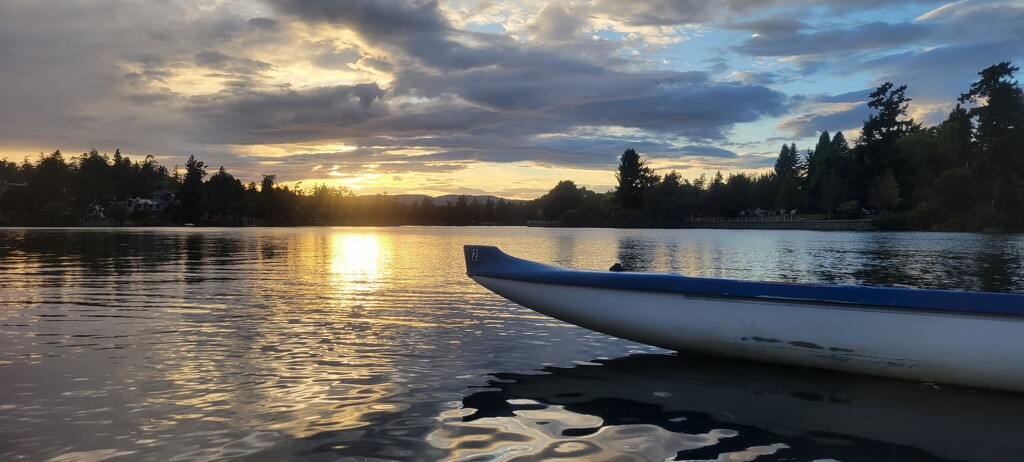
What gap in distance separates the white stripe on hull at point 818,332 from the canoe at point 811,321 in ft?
0.04

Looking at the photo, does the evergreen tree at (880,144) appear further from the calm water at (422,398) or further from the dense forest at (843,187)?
the calm water at (422,398)

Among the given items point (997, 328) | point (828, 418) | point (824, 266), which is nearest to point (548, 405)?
point (828, 418)

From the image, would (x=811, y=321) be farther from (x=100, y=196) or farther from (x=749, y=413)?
(x=100, y=196)

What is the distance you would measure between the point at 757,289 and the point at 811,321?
0.84 meters

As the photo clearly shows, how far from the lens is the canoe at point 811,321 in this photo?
26.9ft

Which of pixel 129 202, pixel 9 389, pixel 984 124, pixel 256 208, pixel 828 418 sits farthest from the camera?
pixel 256 208

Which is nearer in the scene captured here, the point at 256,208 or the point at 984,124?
the point at 984,124

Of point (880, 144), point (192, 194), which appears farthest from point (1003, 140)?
point (192, 194)

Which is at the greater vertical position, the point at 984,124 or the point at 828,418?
the point at 984,124

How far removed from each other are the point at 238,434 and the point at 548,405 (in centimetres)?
366

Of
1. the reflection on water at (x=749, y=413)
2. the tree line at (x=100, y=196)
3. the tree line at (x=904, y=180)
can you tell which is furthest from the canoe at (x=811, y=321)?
the tree line at (x=100, y=196)

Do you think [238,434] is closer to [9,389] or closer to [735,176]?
[9,389]

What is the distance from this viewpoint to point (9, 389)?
853 cm

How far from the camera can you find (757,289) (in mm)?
9289
